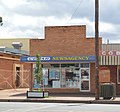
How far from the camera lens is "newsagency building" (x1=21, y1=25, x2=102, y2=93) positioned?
34656 mm

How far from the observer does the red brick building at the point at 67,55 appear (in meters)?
34.7

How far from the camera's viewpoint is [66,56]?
34.2 metres

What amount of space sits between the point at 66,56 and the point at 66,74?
228 cm

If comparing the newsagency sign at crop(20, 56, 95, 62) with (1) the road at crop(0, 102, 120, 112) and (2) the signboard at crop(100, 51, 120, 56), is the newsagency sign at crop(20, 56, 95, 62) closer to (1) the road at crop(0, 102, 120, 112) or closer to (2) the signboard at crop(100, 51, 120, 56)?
(2) the signboard at crop(100, 51, 120, 56)

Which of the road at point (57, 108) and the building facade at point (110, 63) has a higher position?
the building facade at point (110, 63)

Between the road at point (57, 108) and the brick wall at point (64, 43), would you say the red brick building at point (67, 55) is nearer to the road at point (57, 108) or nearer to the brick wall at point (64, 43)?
the brick wall at point (64, 43)

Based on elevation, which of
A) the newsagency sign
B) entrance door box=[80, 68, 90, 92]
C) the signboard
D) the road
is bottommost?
the road

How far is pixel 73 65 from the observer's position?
116 feet

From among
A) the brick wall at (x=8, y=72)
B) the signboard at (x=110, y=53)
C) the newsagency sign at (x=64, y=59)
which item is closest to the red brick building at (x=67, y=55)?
the newsagency sign at (x=64, y=59)

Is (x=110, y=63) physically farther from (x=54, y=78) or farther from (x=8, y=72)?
(x=8, y=72)

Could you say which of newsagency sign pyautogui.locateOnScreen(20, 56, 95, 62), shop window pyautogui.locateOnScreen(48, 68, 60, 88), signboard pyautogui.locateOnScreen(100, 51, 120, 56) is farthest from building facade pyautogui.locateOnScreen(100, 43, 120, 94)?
shop window pyautogui.locateOnScreen(48, 68, 60, 88)

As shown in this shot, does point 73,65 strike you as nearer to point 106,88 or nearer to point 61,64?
point 61,64

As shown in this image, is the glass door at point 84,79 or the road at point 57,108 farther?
the glass door at point 84,79

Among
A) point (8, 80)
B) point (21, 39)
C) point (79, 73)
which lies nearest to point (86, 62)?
point (79, 73)
